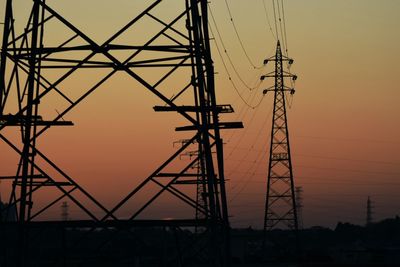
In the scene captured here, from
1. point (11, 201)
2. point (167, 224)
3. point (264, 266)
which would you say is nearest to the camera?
point (167, 224)

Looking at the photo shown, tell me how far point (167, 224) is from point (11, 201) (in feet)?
22.2

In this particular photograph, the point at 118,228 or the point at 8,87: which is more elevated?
the point at 8,87

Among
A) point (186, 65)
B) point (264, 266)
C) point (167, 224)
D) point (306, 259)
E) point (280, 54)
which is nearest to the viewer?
point (167, 224)

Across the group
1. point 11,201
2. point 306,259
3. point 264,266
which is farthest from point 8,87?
point 306,259

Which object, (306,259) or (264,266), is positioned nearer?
(264,266)

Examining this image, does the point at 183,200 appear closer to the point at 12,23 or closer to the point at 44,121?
the point at 44,121

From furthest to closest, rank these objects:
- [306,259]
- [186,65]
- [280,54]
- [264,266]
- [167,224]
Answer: [306,259] → [264,266] → [280,54] → [186,65] → [167,224]

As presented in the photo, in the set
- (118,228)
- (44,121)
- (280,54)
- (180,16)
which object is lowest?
(118,228)

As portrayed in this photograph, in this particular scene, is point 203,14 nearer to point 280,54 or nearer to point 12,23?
point 12,23

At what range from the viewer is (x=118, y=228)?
28.1 metres

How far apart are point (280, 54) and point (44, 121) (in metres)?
49.3

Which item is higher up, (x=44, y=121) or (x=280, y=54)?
(x=280, y=54)

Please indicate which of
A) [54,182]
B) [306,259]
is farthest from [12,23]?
[306,259]

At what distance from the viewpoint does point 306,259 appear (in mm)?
100375
